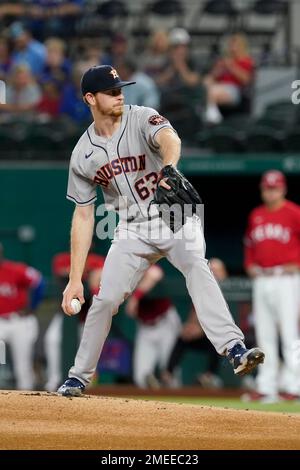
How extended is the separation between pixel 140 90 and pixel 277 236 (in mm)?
3301

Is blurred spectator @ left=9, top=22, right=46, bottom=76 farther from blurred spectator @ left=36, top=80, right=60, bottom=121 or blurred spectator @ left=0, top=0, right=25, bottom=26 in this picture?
blurred spectator @ left=0, top=0, right=25, bottom=26

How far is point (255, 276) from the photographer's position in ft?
35.9

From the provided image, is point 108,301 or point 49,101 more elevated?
point 49,101

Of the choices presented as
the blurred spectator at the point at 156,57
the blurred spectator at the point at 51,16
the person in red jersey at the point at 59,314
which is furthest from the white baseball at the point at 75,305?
the blurred spectator at the point at 51,16

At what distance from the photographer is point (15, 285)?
1225cm

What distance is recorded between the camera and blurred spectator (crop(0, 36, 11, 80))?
14177mm

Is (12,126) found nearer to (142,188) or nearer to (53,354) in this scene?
(53,354)

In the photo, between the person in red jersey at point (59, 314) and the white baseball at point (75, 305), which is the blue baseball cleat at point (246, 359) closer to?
the white baseball at point (75, 305)

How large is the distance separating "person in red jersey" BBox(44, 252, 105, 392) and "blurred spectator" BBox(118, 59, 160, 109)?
1991 millimetres

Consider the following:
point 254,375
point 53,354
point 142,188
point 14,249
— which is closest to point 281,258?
point 254,375

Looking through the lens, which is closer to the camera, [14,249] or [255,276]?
[255,276]

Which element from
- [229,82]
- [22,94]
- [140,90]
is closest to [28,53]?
[22,94]

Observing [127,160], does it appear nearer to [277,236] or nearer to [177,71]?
[277,236]

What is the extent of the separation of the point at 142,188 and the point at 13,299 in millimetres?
6050
